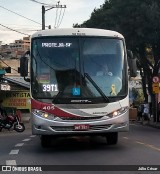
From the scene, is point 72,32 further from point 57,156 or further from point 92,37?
point 57,156

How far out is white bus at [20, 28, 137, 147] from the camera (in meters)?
13.5

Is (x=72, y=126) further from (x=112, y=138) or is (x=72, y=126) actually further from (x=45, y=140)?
(x=112, y=138)

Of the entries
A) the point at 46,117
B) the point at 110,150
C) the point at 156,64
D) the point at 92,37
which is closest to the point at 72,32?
the point at 92,37

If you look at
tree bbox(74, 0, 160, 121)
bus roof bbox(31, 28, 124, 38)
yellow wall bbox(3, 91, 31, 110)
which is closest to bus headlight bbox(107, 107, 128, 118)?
bus roof bbox(31, 28, 124, 38)

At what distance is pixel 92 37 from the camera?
14328mm

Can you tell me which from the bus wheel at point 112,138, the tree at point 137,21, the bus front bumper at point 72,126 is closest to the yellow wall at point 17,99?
the tree at point 137,21

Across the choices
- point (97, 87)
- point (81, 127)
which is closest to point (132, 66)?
point (97, 87)

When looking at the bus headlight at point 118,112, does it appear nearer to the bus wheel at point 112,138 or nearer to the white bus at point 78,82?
the white bus at point 78,82

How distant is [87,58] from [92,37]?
738 millimetres

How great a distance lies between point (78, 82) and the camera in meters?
13.8

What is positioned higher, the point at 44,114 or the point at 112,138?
the point at 44,114

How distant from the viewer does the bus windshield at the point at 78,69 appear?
13711 millimetres

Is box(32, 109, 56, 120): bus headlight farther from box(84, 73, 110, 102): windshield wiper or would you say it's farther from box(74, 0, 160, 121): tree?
box(74, 0, 160, 121): tree

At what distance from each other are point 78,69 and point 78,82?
39cm
